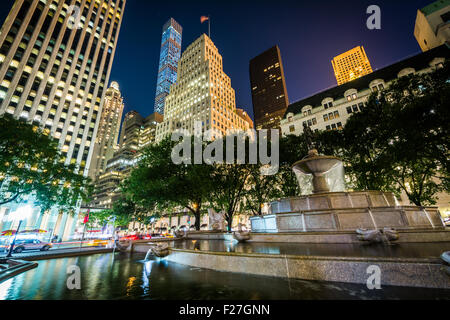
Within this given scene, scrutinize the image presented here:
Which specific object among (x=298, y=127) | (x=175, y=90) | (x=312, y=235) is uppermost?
(x=175, y=90)

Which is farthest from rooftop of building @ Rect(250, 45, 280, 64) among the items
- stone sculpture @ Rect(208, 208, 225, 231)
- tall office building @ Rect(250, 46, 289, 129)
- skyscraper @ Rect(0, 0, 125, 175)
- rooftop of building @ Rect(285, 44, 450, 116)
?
stone sculpture @ Rect(208, 208, 225, 231)

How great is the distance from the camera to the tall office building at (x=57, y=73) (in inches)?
1956

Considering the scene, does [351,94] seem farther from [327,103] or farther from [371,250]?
[371,250]

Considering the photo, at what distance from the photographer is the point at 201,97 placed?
77875 mm

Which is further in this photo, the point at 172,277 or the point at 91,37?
the point at 91,37

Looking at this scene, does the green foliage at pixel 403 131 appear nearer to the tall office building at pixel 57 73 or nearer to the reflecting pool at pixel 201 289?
the reflecting pool at pixel 201 289

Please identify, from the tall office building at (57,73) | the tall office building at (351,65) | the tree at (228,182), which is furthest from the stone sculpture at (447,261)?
the tall office building at (351,65)

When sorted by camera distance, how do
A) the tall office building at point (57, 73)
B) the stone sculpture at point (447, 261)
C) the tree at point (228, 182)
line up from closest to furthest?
the stone sculpture at point (447, 261) < the tree at point (228, 182) < the tall office building at point (57, 73)

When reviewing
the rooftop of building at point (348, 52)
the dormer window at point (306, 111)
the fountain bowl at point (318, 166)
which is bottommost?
the fountain bowl at point (318, 166)

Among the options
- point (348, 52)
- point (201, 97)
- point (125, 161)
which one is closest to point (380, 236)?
point (201, 97)

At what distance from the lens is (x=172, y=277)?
18.9 ft
